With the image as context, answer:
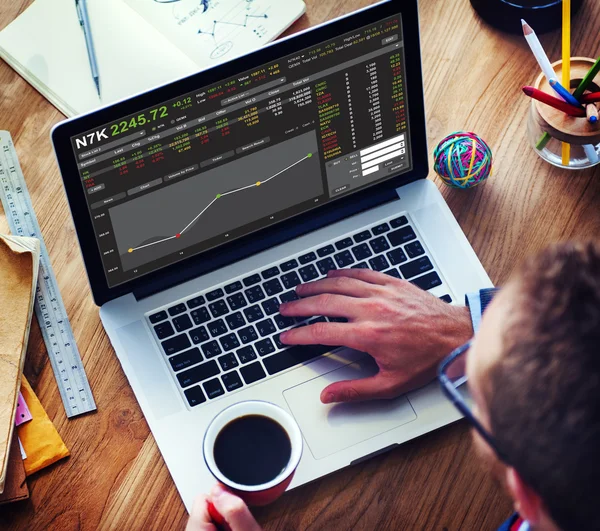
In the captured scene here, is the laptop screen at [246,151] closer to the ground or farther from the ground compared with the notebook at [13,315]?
farther from the ground

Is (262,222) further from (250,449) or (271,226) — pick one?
(250,449)

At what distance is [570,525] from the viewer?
0.62m

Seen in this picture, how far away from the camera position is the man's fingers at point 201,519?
93 cm

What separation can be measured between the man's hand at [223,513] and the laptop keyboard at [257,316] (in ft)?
0.50

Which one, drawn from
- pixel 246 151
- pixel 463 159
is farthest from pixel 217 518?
pixel 463 159

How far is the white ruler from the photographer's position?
109cm

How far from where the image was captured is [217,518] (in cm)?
94

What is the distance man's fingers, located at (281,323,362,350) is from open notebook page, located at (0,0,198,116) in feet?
1.50

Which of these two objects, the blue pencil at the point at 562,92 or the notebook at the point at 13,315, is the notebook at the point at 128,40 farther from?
the blue pencil at the point at 562,92

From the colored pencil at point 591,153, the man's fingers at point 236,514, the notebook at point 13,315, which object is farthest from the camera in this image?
the colored pencil at point 591,153

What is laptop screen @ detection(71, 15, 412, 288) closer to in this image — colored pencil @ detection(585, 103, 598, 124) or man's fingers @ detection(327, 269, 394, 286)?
man's fingers @ detection(327, 269, 394, 286)

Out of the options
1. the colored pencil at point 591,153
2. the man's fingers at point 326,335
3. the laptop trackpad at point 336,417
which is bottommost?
the laptop trackpad at point 336,417

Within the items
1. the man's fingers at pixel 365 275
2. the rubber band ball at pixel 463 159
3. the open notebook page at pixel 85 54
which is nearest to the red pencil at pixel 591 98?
the rubber band ball at pixel 463 159

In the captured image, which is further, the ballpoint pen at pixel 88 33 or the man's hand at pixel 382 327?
the ballpoint pen at pixel 88 33
